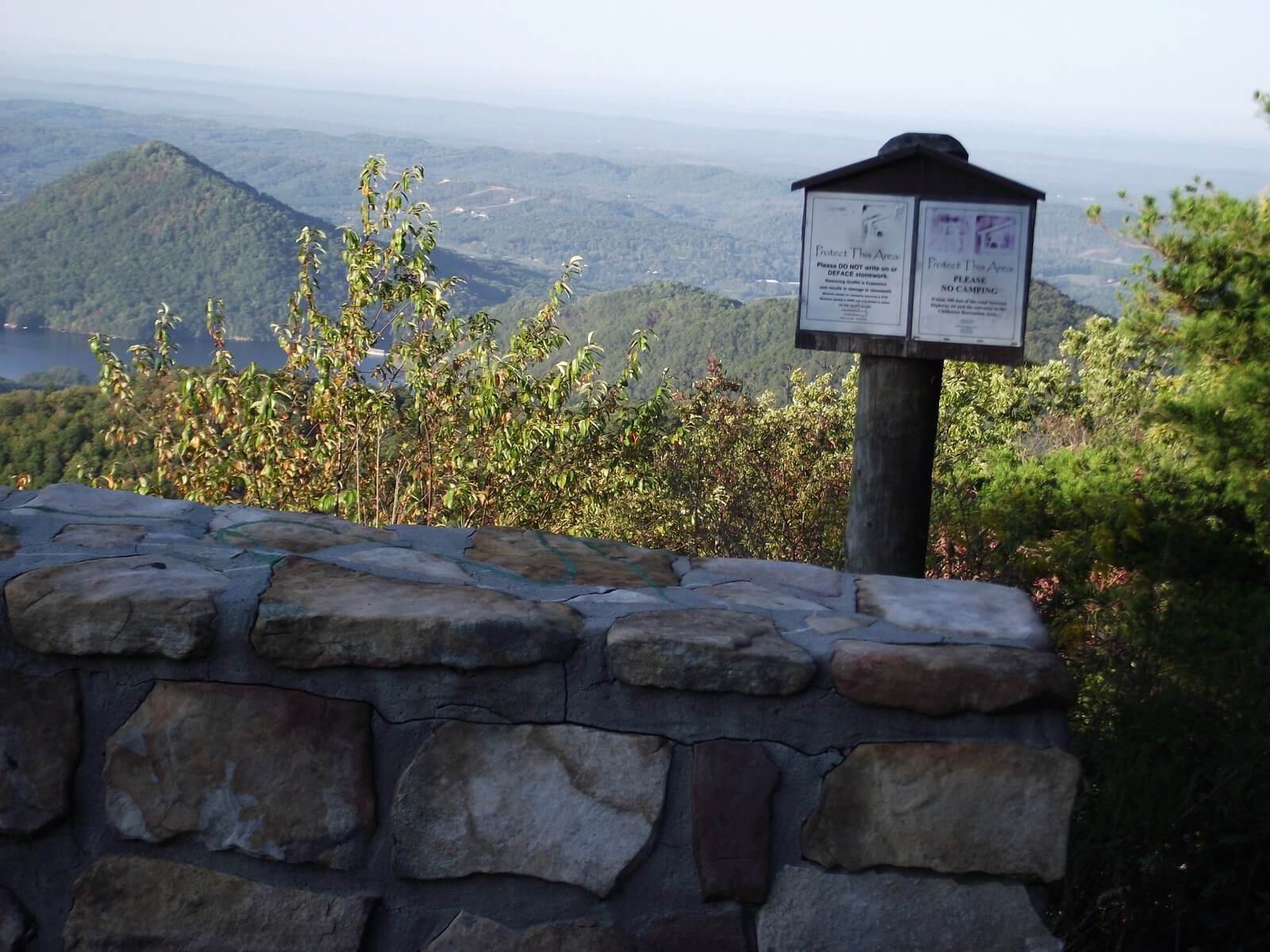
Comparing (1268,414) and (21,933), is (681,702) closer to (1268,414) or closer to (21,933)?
(21,933)

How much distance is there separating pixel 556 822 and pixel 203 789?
452 millimetres

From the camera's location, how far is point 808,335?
8.72 ft

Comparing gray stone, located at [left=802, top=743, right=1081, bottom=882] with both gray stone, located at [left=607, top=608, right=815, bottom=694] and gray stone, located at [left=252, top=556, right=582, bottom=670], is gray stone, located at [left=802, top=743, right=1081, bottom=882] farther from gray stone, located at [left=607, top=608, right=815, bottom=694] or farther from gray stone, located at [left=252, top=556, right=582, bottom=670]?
gray stone, located at [left=252, top=556, right=582, bottom=670]

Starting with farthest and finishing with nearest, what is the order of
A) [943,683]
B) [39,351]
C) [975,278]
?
[39,351] < [975,278] < [943,683]

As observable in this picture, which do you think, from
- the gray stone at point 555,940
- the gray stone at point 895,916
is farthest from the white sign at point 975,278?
the gray stone at point 555,940

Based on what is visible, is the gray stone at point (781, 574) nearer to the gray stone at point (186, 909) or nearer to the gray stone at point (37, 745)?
the gray stone at point (186, 909)

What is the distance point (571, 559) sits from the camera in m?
1.89

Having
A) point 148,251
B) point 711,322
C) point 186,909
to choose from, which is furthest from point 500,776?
point 148,251

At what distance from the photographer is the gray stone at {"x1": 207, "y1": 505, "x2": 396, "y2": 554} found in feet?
6.03

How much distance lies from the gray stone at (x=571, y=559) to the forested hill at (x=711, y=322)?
1235cm

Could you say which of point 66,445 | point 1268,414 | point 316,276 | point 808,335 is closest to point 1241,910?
point 808,335

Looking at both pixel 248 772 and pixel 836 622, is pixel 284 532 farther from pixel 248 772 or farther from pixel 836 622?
pixel 836 622

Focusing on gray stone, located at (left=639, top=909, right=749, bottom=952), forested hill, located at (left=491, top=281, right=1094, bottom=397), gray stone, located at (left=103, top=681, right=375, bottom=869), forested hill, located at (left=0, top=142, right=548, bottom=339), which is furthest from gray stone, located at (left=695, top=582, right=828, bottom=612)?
forested hill, located at (left=0, top=142, right=548, bottom=339)

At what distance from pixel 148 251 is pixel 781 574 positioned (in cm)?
4166
